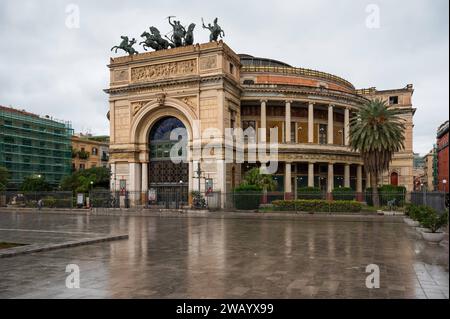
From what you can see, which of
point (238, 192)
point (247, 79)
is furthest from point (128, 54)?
point (238, 192)

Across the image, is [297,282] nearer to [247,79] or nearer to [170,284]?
[170,284]

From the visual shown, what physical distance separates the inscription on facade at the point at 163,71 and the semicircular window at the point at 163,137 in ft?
15.1

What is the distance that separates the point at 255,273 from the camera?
986 centimetres

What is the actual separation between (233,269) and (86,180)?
1706 inches

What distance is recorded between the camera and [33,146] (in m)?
65.3

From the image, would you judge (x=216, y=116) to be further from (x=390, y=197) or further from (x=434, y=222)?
(x=434, y=222)

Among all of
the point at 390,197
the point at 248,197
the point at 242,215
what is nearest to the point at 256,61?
A: the point at 248,197

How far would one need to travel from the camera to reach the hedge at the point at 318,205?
3181 centimetres

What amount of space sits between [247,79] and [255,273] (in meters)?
40.8

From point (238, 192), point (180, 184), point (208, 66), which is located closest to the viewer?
point (238, 192)

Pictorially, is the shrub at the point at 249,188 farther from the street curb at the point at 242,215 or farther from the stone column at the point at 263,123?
the stone column at the point at 263,123

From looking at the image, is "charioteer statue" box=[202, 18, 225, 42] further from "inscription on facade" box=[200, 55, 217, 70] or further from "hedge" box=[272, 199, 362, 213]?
"hedge" box=[272, 199, 362, 213]

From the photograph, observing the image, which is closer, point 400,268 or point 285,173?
point 400,268
